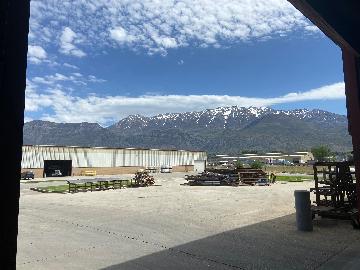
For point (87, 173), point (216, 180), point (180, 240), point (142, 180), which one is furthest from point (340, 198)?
point (87, 173)

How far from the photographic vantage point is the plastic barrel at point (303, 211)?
11.3 metres

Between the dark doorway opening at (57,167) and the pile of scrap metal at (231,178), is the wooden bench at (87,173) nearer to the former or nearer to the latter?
the dark doorway opening at (57,167)

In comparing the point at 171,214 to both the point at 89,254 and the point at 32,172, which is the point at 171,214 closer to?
the point at 89,254

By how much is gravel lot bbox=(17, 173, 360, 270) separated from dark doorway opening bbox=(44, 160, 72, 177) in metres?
45.2

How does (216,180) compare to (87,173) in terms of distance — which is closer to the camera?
(216,180)

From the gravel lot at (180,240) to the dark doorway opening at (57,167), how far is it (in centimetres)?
4525

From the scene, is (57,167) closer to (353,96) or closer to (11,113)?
(353,96)

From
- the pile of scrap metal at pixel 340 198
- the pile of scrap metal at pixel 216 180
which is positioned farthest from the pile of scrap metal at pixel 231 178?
the pile of scrap metal at pixel 340 198

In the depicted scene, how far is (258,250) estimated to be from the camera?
8.98 meters

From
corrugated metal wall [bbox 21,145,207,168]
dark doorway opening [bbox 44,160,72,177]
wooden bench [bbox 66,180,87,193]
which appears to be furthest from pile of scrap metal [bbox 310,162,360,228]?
dark doorway opening [bbox 44,160,72,177]

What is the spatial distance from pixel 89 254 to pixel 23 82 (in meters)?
7.73

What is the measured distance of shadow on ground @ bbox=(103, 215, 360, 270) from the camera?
7.77 metres

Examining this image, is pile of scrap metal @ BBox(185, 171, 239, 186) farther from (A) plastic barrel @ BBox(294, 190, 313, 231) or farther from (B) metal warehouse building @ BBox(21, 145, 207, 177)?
(B) metal warehouse building @ BBox(21, 145, 207, 177)

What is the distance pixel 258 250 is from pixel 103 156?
57.6 meters
